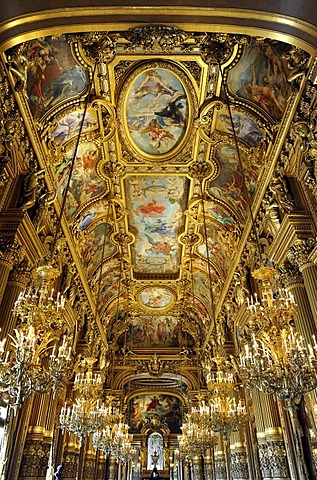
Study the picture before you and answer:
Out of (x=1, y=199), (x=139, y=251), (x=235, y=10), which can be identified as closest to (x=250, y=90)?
(x=235, y=10)

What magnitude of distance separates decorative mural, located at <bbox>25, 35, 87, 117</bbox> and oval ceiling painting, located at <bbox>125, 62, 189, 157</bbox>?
1453mm

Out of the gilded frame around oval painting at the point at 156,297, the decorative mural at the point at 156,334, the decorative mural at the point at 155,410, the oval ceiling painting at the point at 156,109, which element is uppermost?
the gilded frame around oval painting at the point at 156,297

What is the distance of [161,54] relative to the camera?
8.67 meters

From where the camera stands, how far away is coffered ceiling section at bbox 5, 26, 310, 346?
8008 millimetres

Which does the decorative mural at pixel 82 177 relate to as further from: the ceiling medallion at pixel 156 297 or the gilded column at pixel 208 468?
the gilded column at pixel 208 468

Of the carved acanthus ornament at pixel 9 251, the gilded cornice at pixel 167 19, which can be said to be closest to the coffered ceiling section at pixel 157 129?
the gilded cornice at pixel 167 19

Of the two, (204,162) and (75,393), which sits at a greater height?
(204,162)

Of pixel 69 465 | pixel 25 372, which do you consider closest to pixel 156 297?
pixel 69 465

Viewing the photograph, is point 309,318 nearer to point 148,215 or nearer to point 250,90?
point 250,90

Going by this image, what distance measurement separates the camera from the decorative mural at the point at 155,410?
28.9m

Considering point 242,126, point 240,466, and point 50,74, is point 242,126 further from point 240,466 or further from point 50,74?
point 240,466

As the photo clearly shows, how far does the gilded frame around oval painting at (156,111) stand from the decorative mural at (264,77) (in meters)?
1.28

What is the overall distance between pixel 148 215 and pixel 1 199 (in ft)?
23.9

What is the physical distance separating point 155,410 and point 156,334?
31.0 ft
